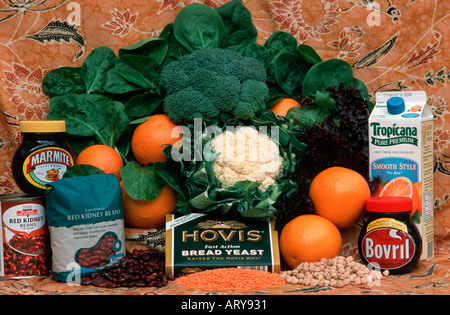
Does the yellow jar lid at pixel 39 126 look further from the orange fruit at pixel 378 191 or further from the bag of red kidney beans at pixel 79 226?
the orange fruit at pixel 378 191

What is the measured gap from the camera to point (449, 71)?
1.83 m

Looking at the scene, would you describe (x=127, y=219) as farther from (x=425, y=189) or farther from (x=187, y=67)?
(x=425, y=189)

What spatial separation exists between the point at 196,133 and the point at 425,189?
2.26 feet

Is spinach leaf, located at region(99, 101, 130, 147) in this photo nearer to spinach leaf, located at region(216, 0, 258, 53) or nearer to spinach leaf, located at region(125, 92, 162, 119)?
spinach leaf, located at region(125, 92, 162, 119)

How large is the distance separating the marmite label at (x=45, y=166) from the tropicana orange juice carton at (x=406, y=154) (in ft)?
2.99

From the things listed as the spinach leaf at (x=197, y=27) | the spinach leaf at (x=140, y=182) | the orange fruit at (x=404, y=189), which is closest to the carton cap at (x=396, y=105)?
the orange fruit at (x=404, y=189)

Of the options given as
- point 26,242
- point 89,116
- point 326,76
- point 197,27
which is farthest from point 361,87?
point 26,242

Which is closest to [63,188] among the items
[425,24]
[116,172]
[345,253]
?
[116,172]

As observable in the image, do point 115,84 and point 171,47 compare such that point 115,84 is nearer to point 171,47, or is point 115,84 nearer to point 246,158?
point 171,47

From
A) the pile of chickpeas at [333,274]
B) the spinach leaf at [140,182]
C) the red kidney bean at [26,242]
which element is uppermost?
the spinach leaf at [140,182]

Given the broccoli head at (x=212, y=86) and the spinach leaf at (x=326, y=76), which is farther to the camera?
the spinach leaf at (x=326, y=76)

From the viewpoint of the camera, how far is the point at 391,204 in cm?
146

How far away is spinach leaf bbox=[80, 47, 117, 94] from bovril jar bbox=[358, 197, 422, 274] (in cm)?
97

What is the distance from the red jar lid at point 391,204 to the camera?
1.46 metres
